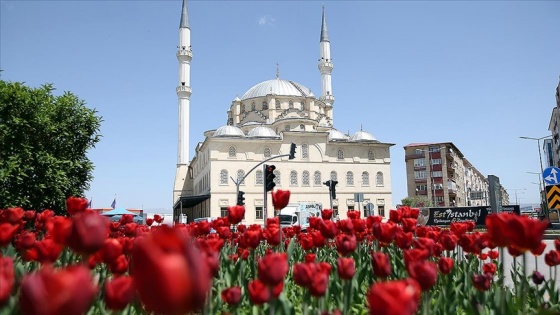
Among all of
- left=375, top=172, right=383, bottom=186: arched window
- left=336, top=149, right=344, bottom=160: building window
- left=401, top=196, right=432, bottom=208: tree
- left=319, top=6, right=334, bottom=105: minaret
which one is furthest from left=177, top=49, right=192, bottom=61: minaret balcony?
left=401, top=196, right=432, bottom=208: tree

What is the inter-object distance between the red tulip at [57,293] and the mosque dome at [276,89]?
5408 cm

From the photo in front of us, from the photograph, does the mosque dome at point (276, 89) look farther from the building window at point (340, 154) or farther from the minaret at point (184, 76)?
the minaret at point (184, 76)

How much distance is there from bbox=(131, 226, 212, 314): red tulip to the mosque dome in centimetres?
5410

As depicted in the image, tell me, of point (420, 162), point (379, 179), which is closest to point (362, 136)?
point (379, 179)

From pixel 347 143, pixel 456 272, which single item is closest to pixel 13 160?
pixel 456 272

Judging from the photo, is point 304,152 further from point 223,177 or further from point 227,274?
point 227,274

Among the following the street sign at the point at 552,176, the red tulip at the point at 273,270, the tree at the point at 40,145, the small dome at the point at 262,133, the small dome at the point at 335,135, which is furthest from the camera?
the small dome at the point at 335,135

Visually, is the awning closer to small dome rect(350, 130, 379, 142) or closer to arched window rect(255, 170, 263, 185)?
arched window rect(255, 170, 263, 185)

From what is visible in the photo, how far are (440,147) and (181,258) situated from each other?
68.4m

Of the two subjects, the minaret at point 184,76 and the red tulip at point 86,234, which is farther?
the minaret at point 184,76

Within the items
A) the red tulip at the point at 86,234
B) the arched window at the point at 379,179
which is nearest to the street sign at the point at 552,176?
the red tulip at the point at 86,234

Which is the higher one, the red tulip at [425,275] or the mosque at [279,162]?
the mosque at [279,162]

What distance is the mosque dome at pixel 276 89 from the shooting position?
54938 millimetres

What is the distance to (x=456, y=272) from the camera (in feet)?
13.2
